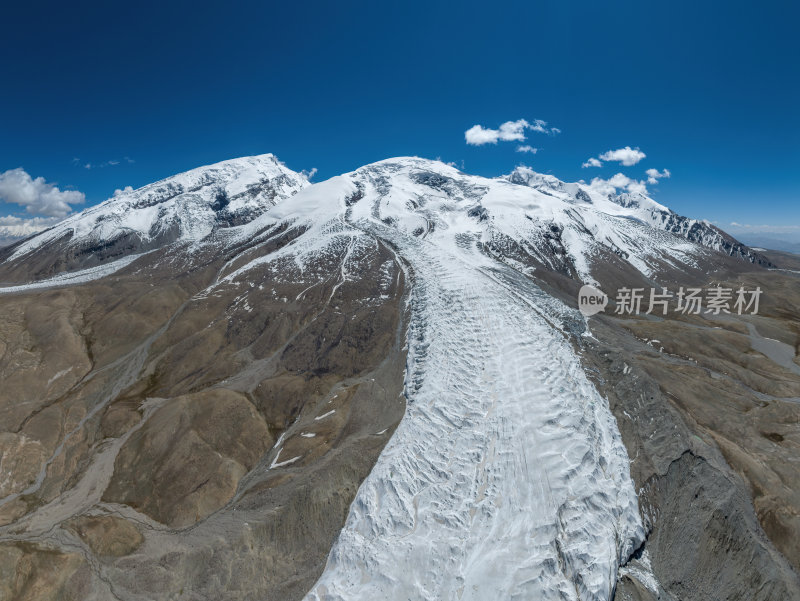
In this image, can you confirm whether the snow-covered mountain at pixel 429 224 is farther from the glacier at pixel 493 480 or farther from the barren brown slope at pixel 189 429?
the glacier at pixel 493 480

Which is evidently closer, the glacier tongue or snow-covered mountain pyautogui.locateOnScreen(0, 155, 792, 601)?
the glacier tongue

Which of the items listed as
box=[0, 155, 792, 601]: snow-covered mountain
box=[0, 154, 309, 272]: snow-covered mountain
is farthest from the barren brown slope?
box=[0, 154, 309, 272]: snow-covered mountain

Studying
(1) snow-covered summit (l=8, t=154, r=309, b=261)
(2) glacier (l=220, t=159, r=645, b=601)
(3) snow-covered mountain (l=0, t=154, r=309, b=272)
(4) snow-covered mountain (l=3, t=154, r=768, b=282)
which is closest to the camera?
(2) glacier (l=220, t=159, r=645, b=601)

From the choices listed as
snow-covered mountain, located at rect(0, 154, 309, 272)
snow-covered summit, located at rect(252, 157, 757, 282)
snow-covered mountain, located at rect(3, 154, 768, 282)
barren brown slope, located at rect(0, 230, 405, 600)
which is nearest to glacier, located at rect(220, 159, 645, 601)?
barren brown slope, located at rect(0, 230, 405, 600)

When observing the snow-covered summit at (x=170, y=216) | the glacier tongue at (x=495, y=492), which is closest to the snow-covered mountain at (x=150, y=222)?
the snow-covered summit at (x=170, y=216)

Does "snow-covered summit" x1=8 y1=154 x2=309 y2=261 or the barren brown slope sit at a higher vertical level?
"snow-covered summit" x1=8 y1=154 x2=309 y2=261

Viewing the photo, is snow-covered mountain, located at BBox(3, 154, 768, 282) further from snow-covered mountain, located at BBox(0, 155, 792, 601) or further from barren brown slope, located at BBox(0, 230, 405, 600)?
barren brown slope, located at BBox(0, 230, 405, 600)

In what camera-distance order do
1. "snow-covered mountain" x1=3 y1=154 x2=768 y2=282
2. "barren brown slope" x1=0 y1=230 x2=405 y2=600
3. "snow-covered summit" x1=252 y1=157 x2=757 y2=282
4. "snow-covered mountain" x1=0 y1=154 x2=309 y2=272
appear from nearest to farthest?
"barren brown slope" x1=0 y1=230 x2=405 y2=600 < "snow-covered summit" x1=252 y1=157 x2=757 y2=282 < "snow-covered mountain" x1=3 y1=154 x2=768 y2=282 < "snow-covered mountain" x1=0 y1=154 x2=309 y2=272

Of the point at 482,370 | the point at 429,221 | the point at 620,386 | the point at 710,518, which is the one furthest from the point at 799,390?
the point at 429,221
